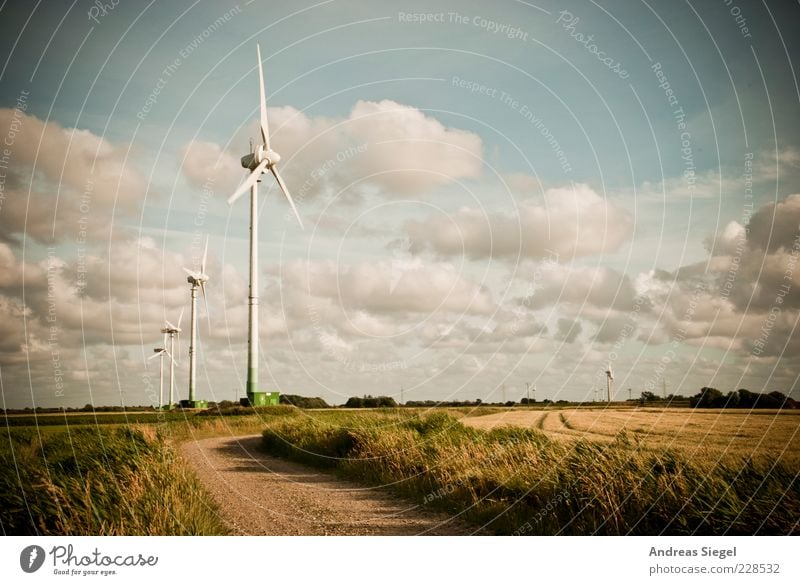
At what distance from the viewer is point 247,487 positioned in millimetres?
20734

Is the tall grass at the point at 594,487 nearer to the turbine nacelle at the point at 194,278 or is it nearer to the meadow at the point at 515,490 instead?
the meadow at the point at 515,490

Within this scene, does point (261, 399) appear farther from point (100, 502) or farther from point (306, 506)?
point (100, 502)

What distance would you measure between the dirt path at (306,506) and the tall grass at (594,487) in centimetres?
115

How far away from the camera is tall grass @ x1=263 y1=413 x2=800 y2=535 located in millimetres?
12289

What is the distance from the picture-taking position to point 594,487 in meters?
13.7

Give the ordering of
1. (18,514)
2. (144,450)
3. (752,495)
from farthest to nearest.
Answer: (144,450) → (18,514) → (752,495)

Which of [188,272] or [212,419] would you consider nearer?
[212,419]

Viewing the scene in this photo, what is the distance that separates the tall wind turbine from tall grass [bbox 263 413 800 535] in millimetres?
28844

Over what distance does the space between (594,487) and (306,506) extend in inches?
328

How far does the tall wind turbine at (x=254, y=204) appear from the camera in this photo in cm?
4666

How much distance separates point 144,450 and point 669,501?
15344 millimetres

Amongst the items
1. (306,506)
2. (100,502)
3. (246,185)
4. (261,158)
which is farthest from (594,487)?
(261,158)
